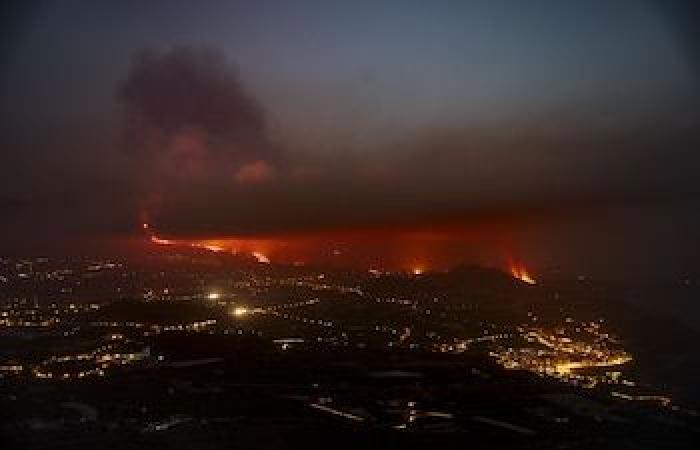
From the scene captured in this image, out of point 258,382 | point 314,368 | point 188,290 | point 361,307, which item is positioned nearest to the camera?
point 258,382

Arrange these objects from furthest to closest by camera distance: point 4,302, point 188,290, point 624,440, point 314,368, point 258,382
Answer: point 188,290 → point 4,302 → point 314,368 → point 258,382 → point 624,440

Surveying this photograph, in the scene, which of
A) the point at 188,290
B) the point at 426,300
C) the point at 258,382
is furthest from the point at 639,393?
the point at 188,290

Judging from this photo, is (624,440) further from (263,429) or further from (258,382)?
(258,382)

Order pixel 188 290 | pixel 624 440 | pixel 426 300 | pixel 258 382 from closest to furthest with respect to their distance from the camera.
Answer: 1. pixel 624 440
2. pixel 258 382
3. pixel 426 300
4. pixel 188 290

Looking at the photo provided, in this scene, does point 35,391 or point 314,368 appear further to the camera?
point 314,368

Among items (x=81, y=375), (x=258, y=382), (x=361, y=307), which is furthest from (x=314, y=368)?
(x=361, y=307)

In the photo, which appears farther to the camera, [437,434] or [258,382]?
[258,382]

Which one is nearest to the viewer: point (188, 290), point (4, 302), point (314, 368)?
point (314, 368)

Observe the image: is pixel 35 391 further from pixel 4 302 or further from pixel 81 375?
pixel 4 302
